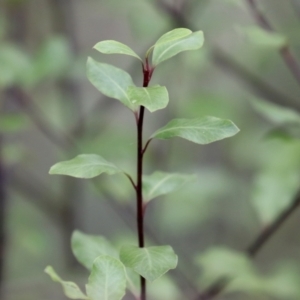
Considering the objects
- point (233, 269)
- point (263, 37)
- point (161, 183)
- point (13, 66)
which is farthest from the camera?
point (13, 66)

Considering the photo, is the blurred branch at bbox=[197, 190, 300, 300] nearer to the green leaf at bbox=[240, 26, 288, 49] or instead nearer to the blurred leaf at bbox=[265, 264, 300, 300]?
the blurred leaf at bbox=[265, 264, 300, 300]

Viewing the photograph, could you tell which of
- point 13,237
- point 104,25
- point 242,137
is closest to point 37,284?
point 13,237

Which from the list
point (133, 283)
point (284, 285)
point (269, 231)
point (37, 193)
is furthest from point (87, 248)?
point (37, 193)

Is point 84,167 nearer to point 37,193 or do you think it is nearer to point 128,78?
point 128,78

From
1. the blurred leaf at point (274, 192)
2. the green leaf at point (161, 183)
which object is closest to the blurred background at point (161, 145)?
the blurred leaf at point (274, 192)

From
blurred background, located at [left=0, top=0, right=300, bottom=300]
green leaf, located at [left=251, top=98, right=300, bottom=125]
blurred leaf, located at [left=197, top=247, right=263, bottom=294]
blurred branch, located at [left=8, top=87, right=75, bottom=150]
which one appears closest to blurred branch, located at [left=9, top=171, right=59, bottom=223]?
blurred background, located at [left=0, top=0, right=300, bottom=300]

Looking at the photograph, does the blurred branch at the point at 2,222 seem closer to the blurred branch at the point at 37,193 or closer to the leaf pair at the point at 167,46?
the blurred branch at the point at 37,193

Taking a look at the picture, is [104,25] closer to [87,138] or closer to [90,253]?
[87,138]
